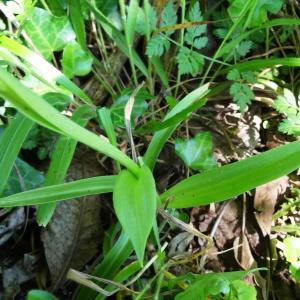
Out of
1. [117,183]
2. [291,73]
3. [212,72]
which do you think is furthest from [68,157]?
[291,73]

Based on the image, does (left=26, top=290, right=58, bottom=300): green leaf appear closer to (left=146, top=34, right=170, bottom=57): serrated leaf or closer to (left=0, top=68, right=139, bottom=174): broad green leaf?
(left=0, top=68, right=139, bottom=174): broad green leaf

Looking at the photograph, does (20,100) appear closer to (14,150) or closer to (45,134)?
(14,150)

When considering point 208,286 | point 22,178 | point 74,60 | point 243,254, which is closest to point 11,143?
point 22,178

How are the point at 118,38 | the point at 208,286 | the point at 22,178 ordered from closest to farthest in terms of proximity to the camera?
the point at 208,286 → the point at 22,178 → the point at 118,38

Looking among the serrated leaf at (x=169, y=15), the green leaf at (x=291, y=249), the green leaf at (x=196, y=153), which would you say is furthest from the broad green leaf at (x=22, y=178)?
the green leaf at (x=291, y=249)

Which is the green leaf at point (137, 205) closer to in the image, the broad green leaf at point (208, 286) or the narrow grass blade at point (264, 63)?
the broad green leaf at point (208, 286)

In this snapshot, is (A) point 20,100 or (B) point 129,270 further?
(B) point 129,270

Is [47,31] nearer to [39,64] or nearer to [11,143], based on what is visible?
[39,64]

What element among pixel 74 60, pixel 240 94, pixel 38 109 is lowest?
pixel 240 94
